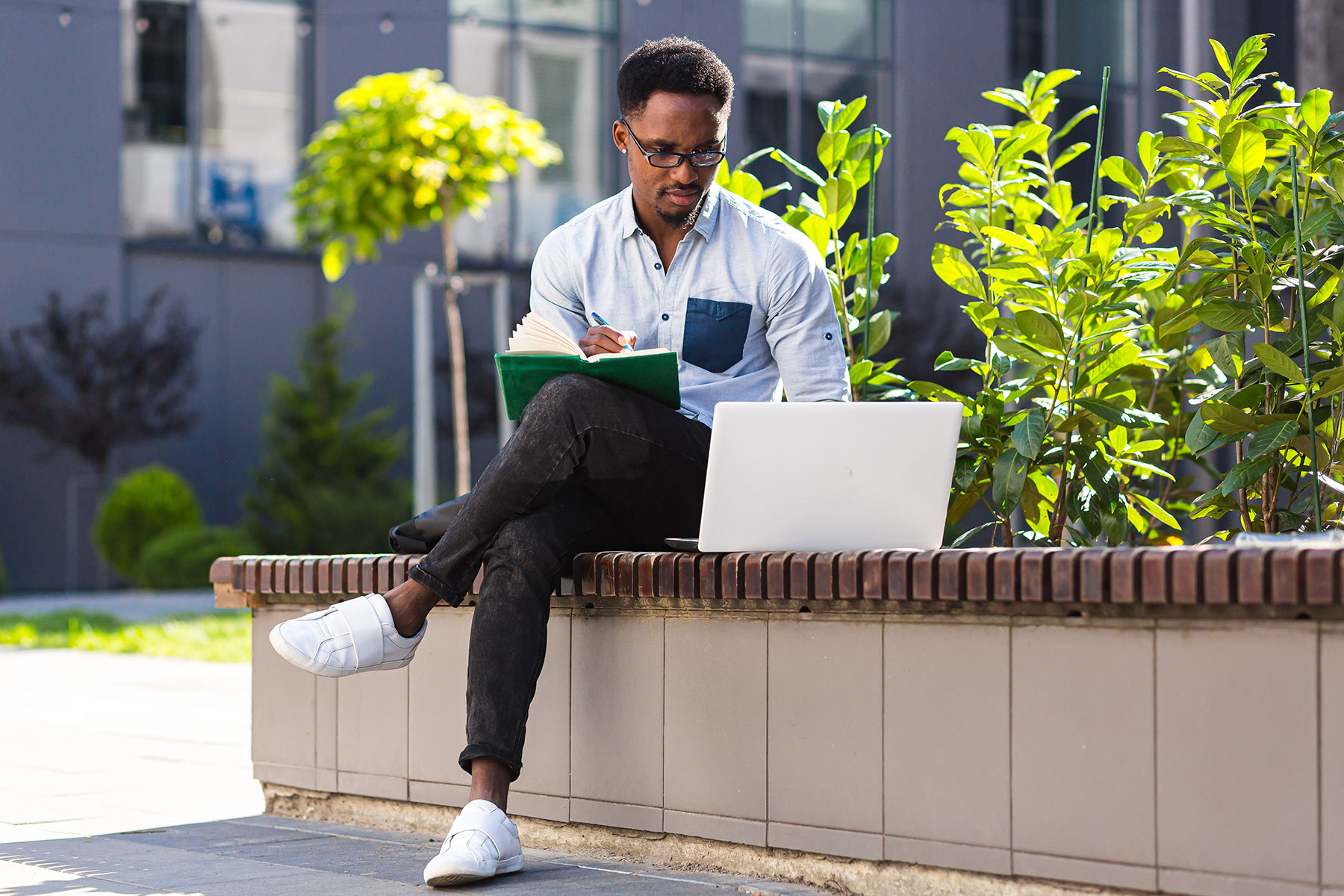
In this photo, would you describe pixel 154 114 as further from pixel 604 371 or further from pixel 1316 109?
pixel 1316 109

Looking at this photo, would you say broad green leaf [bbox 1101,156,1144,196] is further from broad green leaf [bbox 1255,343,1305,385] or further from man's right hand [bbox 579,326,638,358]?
man's right hand [bbox 579,326,638,358]

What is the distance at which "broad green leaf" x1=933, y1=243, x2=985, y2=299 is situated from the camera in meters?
3.68

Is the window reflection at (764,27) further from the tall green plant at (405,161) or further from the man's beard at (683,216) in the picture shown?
the man's beard at (683,216)

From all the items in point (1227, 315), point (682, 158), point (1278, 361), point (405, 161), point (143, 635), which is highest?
point (405, 161)

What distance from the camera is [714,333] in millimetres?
3422

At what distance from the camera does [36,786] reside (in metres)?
4.65

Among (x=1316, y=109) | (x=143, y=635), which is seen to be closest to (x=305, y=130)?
(x=143, y=635)

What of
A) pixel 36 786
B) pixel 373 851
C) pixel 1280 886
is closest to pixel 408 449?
pixel 36 786

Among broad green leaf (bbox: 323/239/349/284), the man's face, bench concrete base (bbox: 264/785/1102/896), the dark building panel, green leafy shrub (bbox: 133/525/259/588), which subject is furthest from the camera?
the dark building panel

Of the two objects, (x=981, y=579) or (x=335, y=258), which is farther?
(x=335, y=258)

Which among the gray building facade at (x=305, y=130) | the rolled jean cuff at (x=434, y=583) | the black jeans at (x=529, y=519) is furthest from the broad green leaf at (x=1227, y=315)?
the gray building facade at (x=305, y=130)

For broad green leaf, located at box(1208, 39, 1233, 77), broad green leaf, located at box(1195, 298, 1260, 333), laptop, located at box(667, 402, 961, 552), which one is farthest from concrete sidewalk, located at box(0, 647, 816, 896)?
broad green leaf, located at box(1208, 39, 1233, 77)

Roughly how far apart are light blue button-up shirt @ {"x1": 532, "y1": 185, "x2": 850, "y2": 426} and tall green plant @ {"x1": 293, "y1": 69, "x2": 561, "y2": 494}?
321 inches

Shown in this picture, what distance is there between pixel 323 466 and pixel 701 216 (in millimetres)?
17298
